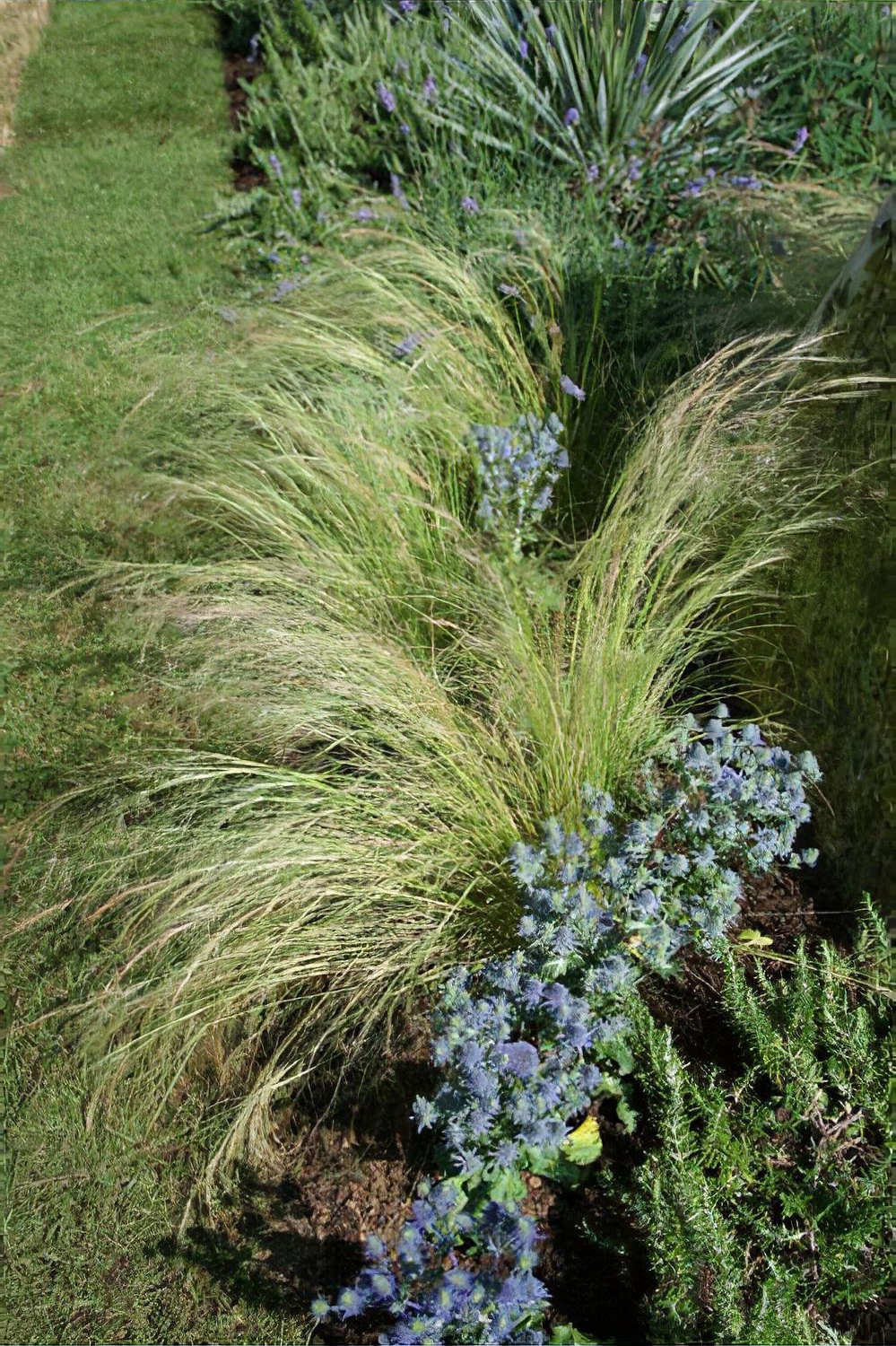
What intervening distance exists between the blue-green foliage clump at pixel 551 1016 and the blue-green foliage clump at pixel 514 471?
0.93 m

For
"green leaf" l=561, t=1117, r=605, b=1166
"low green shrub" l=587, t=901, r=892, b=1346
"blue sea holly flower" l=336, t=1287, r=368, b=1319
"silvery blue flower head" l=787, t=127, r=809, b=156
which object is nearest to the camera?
"blue sea holly flower" l=336, t=1287, r=368, b=1319

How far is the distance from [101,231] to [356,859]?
4132 millimetres

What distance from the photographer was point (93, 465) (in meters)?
3.70

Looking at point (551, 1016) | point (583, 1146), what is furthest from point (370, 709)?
point (583, 1146)

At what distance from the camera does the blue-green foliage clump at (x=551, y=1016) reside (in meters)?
1.47

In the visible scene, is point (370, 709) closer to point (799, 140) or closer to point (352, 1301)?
point (352, 1301)

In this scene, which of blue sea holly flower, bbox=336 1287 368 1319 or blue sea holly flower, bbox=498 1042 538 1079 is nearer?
blue sea holly flower, bbox=336 1287 368 1319

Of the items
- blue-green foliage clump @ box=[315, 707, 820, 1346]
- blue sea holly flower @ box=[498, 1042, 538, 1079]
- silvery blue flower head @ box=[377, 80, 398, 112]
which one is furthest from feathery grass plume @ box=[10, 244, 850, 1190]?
silvery blue flower head @ box=[377, 80, 398, 112]

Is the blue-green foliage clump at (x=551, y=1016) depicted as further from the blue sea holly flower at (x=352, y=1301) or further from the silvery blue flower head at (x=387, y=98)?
the silvery blue flower head at (x=387, y=98)

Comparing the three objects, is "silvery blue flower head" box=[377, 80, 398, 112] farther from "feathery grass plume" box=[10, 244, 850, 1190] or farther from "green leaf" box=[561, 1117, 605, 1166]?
"green leaf" box=[561, 1117, 605, 1166]

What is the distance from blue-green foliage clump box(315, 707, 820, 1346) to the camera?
4.82ft

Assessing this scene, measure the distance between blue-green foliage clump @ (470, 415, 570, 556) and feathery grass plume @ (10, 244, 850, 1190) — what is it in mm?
104

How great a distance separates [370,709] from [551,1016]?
94cm

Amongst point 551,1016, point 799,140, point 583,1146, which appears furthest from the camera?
point 799,140
